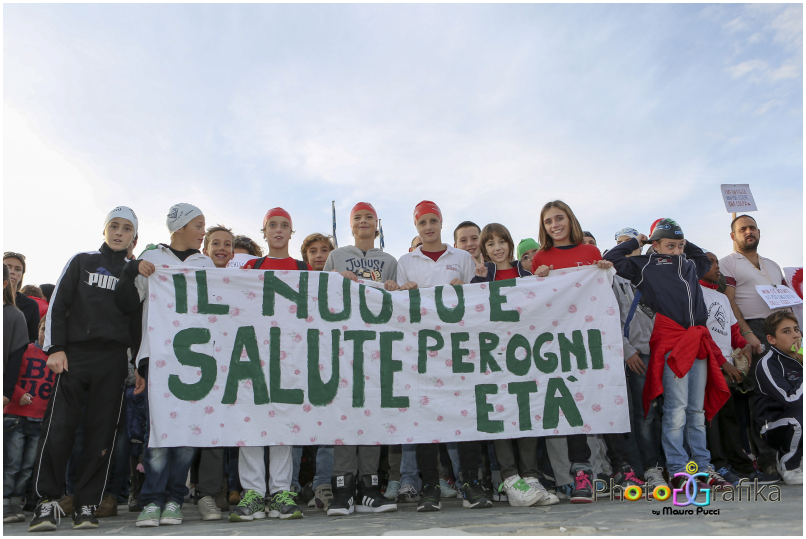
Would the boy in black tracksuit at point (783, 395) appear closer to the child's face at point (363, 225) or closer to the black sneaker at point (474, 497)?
A: the black sneaker at point (474, 497)

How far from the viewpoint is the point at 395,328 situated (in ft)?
14.5

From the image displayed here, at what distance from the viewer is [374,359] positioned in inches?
170

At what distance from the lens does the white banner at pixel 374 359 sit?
4098 millimetres

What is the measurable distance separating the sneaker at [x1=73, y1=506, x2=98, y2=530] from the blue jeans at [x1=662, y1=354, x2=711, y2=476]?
13.6 feet

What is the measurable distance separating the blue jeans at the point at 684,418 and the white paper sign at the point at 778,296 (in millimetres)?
1668

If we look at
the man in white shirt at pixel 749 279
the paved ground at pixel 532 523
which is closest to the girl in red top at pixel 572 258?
the paved ground at pixel 532 523

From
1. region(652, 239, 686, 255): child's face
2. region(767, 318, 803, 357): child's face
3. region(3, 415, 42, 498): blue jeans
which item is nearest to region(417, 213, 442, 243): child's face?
region(652, 239, 686, 255): child's face

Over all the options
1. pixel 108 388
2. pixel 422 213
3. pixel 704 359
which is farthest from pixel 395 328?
pixel 704 359

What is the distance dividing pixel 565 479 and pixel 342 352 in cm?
195

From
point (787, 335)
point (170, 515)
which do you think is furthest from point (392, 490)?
point (787, 335)

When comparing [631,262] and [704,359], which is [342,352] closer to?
[631,262]

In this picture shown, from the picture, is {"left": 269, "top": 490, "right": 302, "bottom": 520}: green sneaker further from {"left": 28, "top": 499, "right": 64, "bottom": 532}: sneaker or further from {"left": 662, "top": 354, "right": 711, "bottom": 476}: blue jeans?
{"left": 662, "top": 354, "right": 711, "bottom": 476}: blue jeans

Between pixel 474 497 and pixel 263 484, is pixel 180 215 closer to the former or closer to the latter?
pixel 263 484

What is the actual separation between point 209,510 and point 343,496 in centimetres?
94
